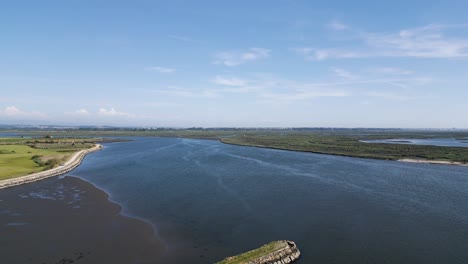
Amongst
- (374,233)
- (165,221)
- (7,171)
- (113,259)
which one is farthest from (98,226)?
(7,171)

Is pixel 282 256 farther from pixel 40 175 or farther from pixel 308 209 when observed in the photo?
pixel 40 175

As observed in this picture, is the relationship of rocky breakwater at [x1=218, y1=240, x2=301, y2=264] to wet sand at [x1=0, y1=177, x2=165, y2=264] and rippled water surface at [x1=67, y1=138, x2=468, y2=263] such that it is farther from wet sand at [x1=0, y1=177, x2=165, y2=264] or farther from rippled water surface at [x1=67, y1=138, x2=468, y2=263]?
wet sand at [x1=0, y1=177, x2=165, y2=264]

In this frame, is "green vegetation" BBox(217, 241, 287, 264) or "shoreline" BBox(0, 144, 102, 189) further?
"shoreline" BBox(0, 144, 102, 189)

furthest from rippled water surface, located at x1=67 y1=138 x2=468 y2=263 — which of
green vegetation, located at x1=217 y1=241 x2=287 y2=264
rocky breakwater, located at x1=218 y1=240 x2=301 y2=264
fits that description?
green vegetation, located at x1=217 y1=241 x2=287 y2=264

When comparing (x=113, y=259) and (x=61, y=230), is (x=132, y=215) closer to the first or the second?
(x=61, y=230)

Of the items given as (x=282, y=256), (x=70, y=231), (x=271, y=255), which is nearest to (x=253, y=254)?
(x=271, y=255)

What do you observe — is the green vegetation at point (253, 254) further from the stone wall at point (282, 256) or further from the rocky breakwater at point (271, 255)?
the stone wall at point (282, 256)
